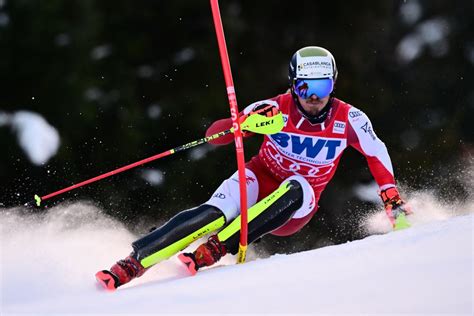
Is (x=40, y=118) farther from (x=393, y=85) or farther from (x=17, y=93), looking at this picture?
(x=393, y=85)

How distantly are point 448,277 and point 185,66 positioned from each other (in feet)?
21.1

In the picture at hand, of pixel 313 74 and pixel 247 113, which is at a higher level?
pixel 313 74

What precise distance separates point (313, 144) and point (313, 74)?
0.34 m

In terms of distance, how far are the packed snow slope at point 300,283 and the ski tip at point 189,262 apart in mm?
32

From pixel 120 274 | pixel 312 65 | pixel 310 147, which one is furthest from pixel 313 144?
pixel 120 274

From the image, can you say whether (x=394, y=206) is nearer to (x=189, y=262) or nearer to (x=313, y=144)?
(x=313, y=144)

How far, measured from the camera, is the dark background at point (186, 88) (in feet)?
25.2

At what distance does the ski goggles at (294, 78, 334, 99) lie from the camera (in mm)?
3086

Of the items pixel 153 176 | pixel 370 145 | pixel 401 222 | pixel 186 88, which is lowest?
pixel 153 176

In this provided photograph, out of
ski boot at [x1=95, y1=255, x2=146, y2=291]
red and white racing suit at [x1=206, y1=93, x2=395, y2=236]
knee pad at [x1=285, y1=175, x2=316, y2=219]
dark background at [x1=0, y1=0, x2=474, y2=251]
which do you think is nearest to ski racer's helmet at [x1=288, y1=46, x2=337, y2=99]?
red and white racing suit at [x1=206, y1=93, x2=395, y2=236]

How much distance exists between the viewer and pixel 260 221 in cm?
297

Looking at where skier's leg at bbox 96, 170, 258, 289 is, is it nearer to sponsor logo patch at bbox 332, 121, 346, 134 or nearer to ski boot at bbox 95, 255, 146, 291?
ski boot at bbox 95, 255, 146, 291

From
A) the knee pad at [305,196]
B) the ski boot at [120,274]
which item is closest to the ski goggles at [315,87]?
the knee pad at [305,196]

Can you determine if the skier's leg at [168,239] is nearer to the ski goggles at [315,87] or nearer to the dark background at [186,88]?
the ski goggles at [315,87]
